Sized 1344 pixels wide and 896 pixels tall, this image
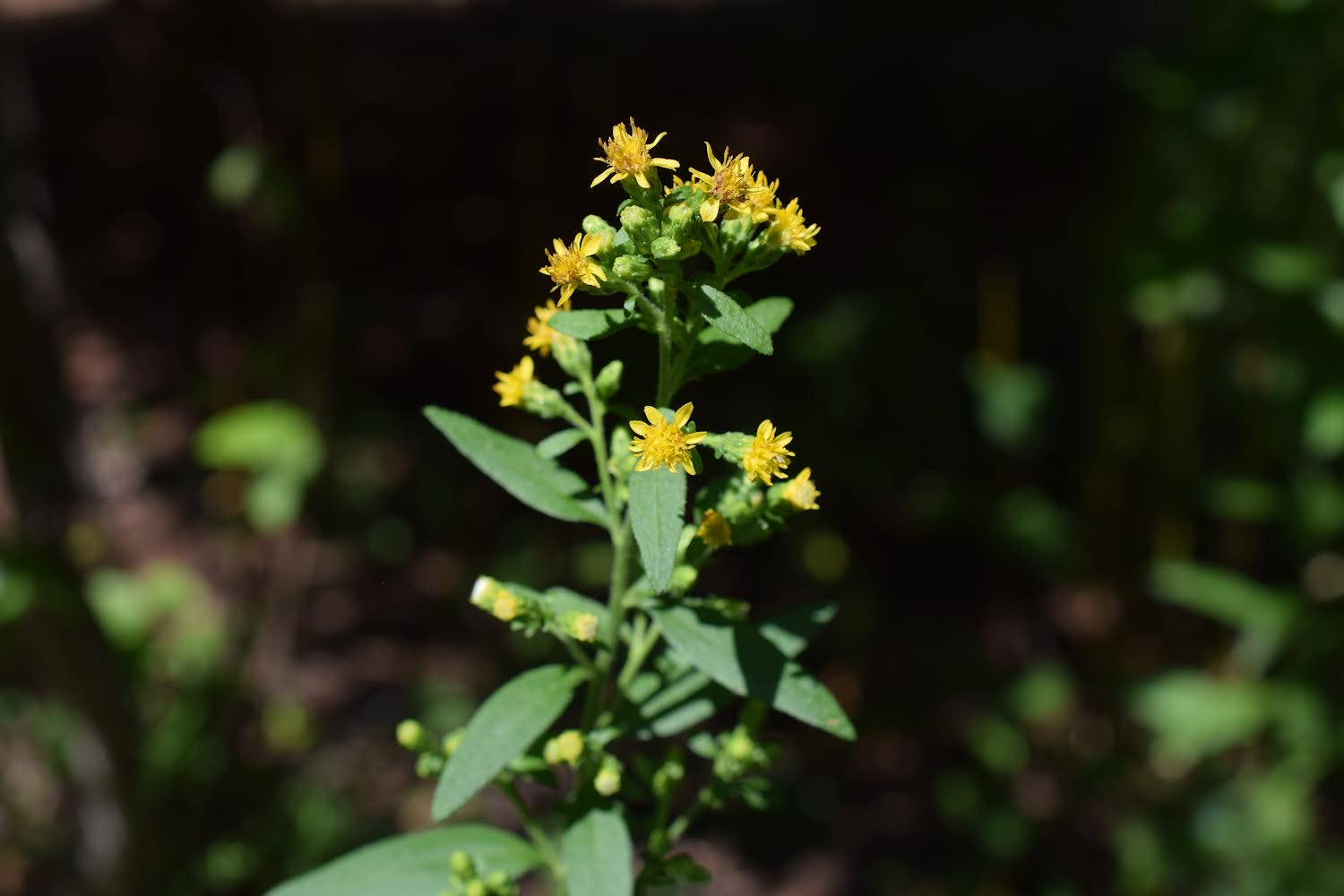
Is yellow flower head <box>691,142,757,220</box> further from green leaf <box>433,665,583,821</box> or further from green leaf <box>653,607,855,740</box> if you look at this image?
green leaf <box>433,665,583,821</box>

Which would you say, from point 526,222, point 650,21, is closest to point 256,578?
point 526,222

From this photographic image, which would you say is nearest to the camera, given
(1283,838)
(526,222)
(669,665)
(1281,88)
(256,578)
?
(669,665)

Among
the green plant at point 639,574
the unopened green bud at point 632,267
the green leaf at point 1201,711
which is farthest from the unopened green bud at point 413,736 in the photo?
the green leaf at point 1201,711

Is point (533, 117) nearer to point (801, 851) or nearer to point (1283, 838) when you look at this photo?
point (801, 851)

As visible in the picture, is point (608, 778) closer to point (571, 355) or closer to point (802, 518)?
point (571, 355)

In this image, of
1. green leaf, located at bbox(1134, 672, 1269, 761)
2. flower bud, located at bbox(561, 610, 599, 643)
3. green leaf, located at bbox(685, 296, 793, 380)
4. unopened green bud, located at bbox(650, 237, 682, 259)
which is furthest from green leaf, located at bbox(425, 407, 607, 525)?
green leaf, located at bbox(1134, 672, 1269, 761)

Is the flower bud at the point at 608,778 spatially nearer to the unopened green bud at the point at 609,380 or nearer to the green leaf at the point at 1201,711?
the unopened green bud at the point at 609,380

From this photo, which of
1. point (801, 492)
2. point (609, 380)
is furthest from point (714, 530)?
point (609, 380)
